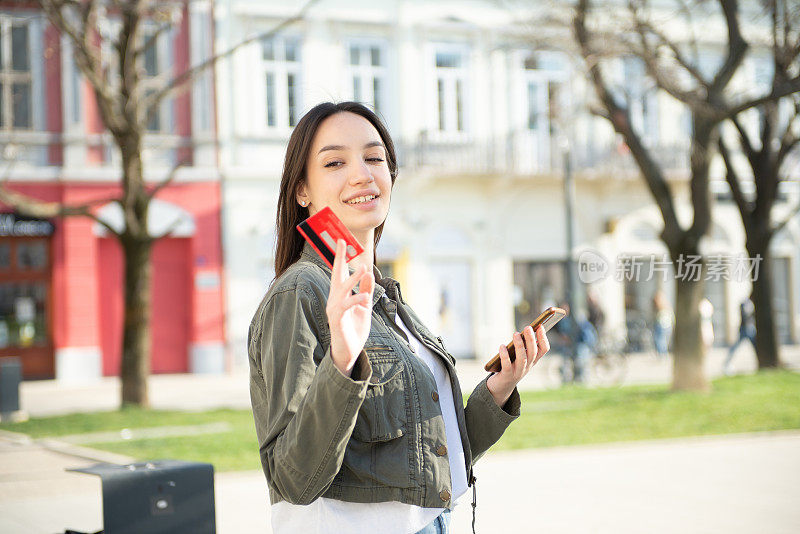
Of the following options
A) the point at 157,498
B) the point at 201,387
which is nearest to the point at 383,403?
the point at 157,498

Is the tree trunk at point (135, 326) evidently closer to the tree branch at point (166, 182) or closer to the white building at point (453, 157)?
the tree branch at point (166, 182)

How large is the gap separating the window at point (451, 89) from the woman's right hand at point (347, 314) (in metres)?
24.6

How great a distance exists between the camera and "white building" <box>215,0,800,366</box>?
24375 mm

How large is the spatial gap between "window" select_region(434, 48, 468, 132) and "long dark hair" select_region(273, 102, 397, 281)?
23971mm

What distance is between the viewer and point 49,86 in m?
22.9

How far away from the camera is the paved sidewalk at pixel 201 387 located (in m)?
16.9

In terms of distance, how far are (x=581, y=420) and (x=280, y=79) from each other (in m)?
15.2

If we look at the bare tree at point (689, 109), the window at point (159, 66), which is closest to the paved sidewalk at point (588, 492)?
the bare tree at point (689, 109)

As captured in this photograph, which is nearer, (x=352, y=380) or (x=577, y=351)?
(x=352, y=380)

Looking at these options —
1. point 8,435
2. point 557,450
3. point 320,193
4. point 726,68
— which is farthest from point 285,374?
point 726,68

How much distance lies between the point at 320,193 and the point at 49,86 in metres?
22.1

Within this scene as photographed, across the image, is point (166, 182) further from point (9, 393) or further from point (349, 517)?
point (349, 517)

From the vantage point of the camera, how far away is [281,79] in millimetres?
25000

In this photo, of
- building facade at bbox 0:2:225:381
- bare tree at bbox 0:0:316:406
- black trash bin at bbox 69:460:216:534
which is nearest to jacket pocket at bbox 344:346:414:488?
black trash bin at bbox 69:460:216:534
